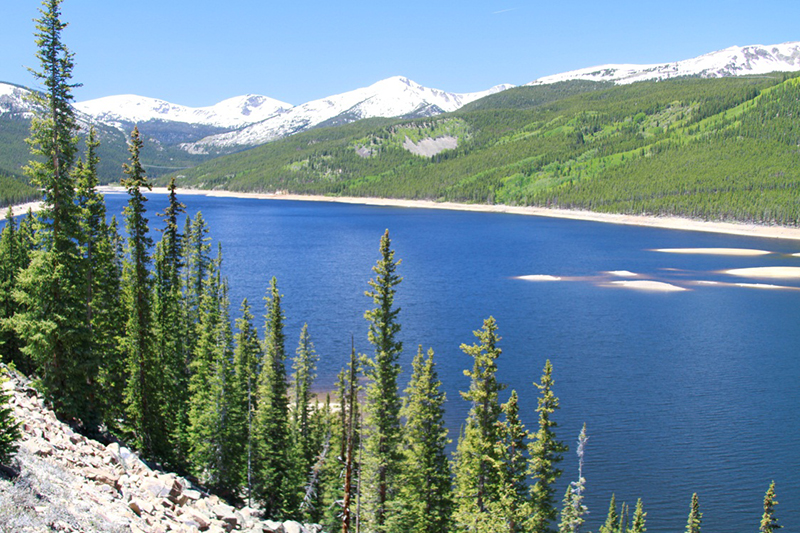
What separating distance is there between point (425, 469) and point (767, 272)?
126787mm

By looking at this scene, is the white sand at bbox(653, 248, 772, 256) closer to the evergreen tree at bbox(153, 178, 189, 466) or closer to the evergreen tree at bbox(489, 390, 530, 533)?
the evergreen tree at bbox(153, 178, 189, 466)

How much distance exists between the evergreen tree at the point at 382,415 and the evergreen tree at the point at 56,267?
14224 millimetres

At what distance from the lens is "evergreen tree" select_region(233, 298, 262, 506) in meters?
37.2

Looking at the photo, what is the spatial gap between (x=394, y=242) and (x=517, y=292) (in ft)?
246

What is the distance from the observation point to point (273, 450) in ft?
123

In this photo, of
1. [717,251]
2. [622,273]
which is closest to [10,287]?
[622,273]

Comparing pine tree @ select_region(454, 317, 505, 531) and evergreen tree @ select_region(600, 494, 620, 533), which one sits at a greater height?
pine tree @ select_region(454, 317, 505, 531)

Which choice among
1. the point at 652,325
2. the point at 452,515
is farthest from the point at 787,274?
the point at 452,515

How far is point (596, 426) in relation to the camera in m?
53.5

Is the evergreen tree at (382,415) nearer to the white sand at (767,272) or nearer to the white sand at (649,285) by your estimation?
the white sand at (649,285)

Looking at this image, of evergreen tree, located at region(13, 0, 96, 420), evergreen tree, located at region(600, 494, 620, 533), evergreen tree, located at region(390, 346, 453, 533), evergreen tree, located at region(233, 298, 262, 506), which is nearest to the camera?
evergreen tree, located at region(13, 0, 96, 420)

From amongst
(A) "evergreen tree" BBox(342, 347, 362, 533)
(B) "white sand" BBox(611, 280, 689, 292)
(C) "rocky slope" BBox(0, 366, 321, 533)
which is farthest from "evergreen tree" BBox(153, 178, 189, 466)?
(B) "white sand" BBox(611, 280, 689, 292)

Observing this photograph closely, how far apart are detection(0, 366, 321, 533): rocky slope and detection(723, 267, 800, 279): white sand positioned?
131m

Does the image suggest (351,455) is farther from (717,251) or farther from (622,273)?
(717,251)
